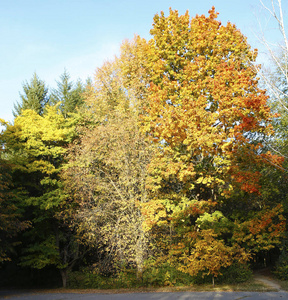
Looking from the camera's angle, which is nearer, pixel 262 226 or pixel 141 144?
pixel 262 226

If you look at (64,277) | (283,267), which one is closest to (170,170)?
(283,267)

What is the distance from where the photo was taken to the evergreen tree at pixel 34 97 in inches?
1216

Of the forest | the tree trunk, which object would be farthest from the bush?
the tree trunk

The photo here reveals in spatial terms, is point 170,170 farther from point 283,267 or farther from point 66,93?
point 66,93

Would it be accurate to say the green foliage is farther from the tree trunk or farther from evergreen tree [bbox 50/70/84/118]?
evergreen tree [bbox 50/70/84/118]

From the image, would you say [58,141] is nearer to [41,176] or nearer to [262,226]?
[41,176]

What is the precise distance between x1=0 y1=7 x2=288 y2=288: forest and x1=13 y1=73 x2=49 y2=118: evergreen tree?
12.6 meters

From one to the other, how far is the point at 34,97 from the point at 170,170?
23.1 m

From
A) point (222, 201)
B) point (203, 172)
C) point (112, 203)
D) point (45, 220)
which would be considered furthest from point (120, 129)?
point (45, 220)

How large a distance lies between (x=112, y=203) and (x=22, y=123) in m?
8.54

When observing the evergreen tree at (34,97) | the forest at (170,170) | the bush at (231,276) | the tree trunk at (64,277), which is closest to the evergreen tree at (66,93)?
the evergreen tree at (34,97)

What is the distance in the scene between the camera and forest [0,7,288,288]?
13.4 meters

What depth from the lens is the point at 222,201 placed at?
14742 mm

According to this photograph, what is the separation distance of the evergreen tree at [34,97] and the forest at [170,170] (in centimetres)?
1259
